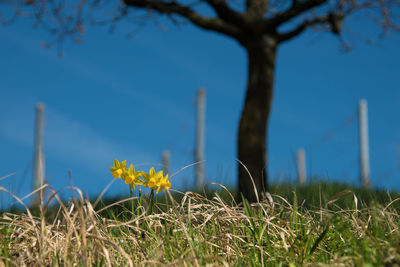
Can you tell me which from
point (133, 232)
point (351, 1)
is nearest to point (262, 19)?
point (351, 1)

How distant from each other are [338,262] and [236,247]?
514mm

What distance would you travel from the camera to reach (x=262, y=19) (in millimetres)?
6523

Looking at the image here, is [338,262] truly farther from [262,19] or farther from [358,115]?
[358,115]

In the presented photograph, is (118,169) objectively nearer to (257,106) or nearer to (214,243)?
(214,243)

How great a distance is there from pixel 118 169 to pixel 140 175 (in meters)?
0.12

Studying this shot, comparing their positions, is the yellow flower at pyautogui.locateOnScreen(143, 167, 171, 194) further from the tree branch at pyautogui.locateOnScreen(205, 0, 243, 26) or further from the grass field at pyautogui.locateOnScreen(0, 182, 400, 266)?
the tree branch at pyautogui.locateOnScreen(205, 0, 243, 26)

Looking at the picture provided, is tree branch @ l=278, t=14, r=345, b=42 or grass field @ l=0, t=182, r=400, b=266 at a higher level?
tree branch @ l=278, t=14, r=345, b=42

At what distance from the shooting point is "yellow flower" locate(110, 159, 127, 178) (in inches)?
88.3

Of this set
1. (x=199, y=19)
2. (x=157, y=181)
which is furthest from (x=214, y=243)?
(x=199, y=19)

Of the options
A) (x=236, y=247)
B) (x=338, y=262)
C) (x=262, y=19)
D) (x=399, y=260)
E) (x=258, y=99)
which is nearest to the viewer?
(x=399, y=260)

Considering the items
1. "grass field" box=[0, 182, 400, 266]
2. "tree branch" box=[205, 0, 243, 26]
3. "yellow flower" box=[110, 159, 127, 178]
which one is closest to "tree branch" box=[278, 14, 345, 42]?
"tree branch" box=[205, 0, 243, 26]

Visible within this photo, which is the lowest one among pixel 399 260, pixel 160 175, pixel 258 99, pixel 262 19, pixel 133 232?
pixel 133 232

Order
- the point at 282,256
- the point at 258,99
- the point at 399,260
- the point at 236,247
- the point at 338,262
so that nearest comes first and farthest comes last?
the point at 399,260, the point at 338,262, the point at 282,256, the point at 236,247, the point at 258,99

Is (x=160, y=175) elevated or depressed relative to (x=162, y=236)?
elevated
